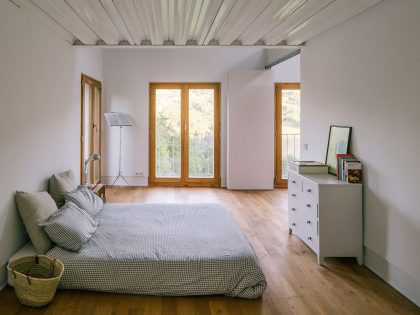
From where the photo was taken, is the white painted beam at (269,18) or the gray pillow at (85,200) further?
the gray pillow at (85,200)

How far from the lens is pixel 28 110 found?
318cm

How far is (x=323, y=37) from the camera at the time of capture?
156 inches

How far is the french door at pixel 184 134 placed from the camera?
7191mm

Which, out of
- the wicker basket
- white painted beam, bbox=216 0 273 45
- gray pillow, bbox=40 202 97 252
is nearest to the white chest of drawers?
white painted beam, bbox=216 0 273 45

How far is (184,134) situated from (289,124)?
91.6 inches

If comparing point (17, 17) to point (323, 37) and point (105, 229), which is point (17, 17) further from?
point (323, 37)

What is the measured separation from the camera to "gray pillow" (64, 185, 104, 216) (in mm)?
3439

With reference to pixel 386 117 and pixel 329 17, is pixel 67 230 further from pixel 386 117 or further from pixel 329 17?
pixel 329 17

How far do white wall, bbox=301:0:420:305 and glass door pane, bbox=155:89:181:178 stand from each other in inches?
158

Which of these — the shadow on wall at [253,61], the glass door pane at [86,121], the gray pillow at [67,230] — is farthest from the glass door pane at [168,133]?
the gray pillow at [67,230]

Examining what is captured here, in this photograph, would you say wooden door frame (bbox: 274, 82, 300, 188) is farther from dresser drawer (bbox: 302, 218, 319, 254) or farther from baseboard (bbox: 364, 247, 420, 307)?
baseboard (bbox: 364, 247, 420, 307)

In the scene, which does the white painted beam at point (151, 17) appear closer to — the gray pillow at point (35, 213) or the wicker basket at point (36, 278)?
the gray pillow at point (35, 213)

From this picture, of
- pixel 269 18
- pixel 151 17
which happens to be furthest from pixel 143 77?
pixel 269 18

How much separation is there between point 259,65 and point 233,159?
215cm
